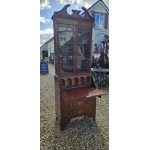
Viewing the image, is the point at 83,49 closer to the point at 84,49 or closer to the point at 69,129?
the point at 84,49

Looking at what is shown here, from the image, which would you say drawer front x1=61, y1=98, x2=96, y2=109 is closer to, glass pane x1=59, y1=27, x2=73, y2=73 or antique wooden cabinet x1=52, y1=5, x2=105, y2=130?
antique wooden cabinet x1=52, y1=5, x2=105, y2=130

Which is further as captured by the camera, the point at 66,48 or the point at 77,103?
the point at 77,103

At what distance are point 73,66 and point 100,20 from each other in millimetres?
413

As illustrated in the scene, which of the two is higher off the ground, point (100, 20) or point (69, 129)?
point (100, 20)

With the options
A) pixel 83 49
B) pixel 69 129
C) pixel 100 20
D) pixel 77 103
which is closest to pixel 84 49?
pixel 83 49

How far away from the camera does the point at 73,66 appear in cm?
146

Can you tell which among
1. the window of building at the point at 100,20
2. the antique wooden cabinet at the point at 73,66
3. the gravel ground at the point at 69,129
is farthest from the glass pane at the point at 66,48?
the window of building at the point at 100,20

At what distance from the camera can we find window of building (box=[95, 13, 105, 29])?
145cm

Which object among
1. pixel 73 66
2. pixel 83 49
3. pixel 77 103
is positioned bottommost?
pixel 77 103

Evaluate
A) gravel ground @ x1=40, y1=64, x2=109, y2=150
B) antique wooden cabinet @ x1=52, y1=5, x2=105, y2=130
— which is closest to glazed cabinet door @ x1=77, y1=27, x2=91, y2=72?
antique wooden cabinet @ x1=52, y1=5, x2=105, y2=130

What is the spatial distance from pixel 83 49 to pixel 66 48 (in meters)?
0.14

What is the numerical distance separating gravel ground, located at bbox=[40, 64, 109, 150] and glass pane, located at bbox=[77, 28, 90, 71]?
24cm
